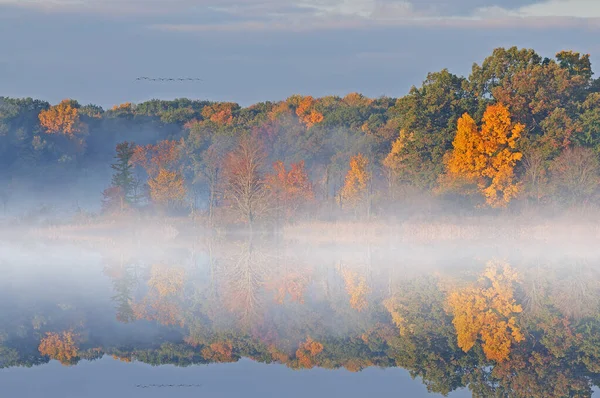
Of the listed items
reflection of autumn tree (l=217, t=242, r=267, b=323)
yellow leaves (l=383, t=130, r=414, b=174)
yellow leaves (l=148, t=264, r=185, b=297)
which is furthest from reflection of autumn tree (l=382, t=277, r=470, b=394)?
yellow leaves (l=383, t=130, r=414, b=174)

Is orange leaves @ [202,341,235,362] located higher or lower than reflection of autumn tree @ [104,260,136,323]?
higher

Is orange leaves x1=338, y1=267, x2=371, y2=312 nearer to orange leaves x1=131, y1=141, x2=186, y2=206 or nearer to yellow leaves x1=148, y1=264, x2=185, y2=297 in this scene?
yellow leaves x1=148, y1=264, x2=185, y2=297

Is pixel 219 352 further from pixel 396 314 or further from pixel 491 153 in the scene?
pixel 491 153

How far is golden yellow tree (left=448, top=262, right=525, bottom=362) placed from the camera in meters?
21.6

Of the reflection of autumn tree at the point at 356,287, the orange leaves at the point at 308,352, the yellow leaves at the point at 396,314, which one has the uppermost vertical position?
the yellow leaves at the point at 396,314

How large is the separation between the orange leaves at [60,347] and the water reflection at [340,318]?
0.03 m

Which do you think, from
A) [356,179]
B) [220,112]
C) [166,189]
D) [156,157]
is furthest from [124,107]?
[356,179]

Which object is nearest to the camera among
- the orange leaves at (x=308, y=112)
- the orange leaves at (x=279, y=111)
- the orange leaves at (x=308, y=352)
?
the orange leaves at (x=308, y=352)

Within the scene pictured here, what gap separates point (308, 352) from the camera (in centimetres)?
2159

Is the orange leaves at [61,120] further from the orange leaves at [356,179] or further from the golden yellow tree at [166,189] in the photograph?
the orange leaves at [356,179]

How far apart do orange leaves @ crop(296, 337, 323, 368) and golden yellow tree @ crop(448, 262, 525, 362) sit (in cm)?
332

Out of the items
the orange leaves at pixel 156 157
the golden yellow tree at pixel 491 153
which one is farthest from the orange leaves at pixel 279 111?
the golden yellow tree at pixel 491 153

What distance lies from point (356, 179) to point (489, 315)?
63491 mm

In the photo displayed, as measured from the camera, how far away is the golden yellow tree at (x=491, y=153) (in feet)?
196
